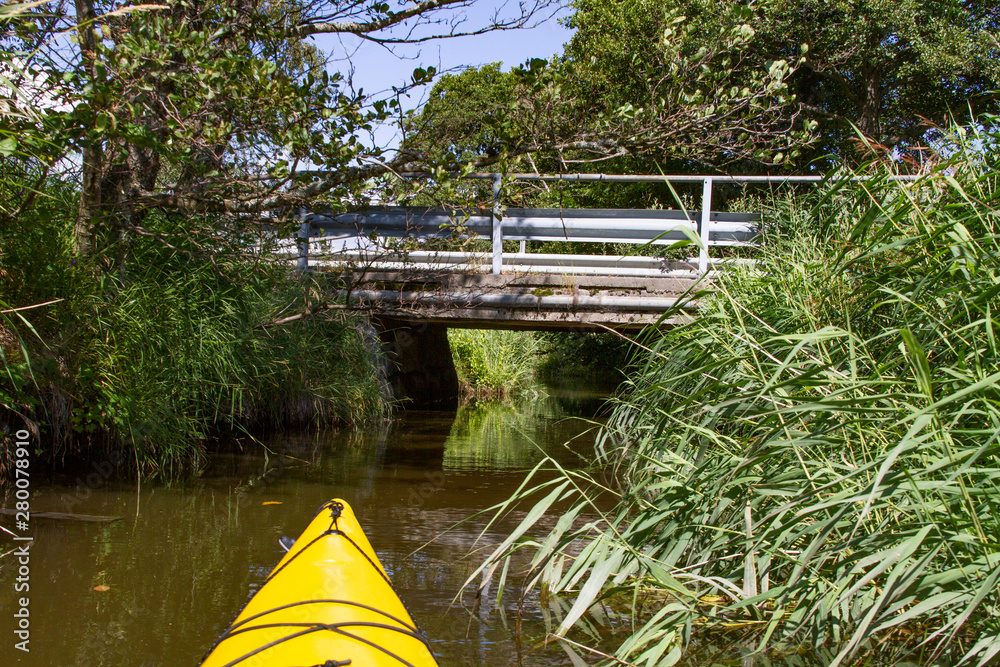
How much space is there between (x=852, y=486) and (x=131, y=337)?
14.9 feet

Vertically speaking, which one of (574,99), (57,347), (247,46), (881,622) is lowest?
(881,622)

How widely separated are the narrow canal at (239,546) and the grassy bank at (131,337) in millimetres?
438

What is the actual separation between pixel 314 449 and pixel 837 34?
10830mm

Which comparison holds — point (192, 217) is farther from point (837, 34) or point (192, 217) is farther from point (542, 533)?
point (837, 34)

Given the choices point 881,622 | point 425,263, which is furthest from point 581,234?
point 881,622

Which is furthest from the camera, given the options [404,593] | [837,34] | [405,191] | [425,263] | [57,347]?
[837,34]

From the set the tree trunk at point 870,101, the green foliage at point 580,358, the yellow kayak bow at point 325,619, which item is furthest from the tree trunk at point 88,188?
the green foliage at point 580,358

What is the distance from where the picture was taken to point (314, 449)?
7.50 metres

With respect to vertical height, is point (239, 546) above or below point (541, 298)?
below

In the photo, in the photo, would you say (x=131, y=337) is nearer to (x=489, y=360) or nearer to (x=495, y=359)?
(x=489, y=360)

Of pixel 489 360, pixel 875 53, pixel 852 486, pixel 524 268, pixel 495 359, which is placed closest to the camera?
pixel 852 486

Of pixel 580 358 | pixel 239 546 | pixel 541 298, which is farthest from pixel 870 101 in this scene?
pixel 239 546

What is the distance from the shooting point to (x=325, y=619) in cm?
230

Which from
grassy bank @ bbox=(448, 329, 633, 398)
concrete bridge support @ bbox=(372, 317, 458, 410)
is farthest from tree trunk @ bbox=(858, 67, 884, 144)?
concrete bridge support @ bbox=(372, 317, 458, 410)
